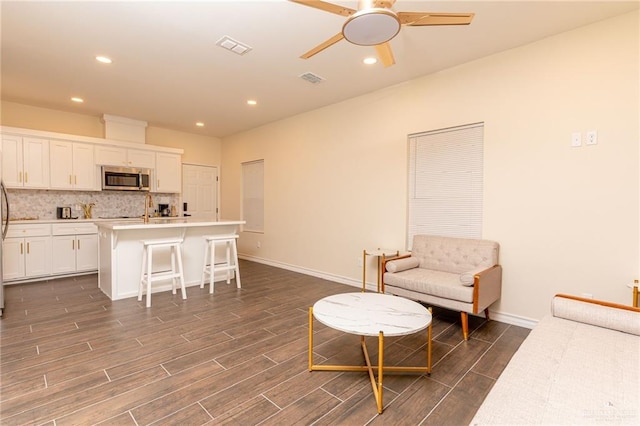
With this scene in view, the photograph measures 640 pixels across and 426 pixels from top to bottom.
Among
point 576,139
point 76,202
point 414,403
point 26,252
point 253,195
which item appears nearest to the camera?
point 414,403

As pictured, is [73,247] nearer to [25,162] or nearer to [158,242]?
[25,162]

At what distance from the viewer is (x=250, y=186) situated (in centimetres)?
666

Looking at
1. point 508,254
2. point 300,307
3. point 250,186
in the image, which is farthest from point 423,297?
point 250,186

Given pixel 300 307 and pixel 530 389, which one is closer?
pixel 530 389

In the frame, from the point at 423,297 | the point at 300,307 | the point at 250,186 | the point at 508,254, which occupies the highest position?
the point at 250,186

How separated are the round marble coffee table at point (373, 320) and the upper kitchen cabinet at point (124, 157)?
16.8 ft

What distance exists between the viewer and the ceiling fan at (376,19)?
174 centimetres

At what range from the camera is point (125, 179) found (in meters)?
5.59

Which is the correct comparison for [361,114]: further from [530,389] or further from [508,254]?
[530,389]

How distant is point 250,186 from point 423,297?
469cm

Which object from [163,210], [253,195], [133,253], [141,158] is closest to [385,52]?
[133,253]

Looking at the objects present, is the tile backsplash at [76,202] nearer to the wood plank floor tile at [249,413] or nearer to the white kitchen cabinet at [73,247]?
the white kitchen cabinet at [73,247]

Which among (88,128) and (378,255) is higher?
(88,128)

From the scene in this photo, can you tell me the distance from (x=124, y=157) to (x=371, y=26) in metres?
5.45
